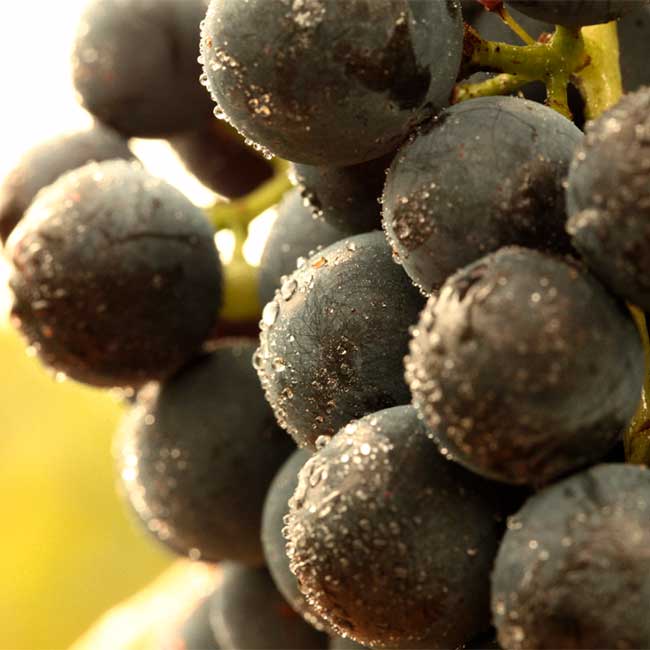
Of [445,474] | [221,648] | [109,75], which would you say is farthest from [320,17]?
[221,648]

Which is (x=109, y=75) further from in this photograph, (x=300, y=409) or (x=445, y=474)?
(x=445, y=474)

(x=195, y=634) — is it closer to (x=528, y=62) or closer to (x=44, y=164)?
(x=44, y=164)

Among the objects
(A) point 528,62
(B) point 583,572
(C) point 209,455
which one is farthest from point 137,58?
(B) point 583,572

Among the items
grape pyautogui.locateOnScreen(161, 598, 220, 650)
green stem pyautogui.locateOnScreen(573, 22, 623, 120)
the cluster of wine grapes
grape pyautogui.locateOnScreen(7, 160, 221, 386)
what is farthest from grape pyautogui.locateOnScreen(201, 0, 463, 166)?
grape pyautogui.locateOnScreen(161, 598, 220, 650)

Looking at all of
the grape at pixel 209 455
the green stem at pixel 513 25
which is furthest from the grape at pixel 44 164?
the green stem at pixel 513 25

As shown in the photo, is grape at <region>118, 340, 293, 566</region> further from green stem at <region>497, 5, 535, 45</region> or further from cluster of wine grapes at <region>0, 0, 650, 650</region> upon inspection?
green stem at <region>497, 5, 535, 45</region>

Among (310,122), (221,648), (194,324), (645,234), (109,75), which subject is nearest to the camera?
(645,234)
